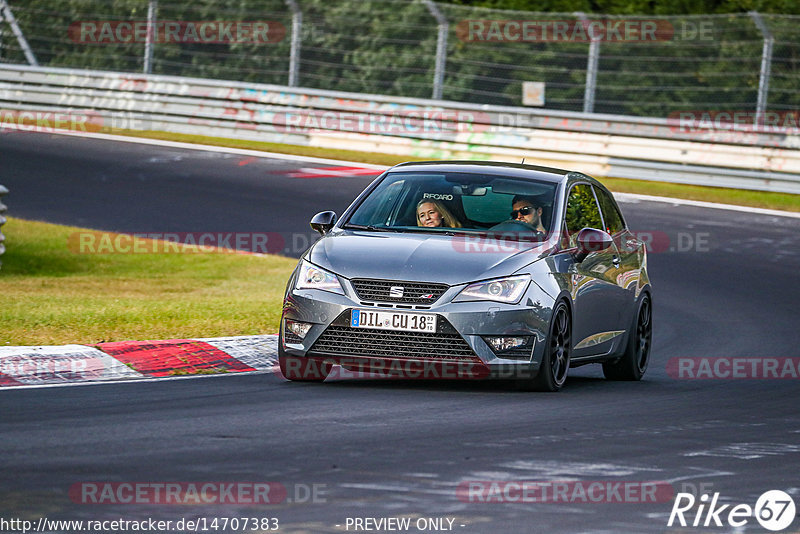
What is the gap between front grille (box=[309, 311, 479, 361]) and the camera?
9055 millimetres

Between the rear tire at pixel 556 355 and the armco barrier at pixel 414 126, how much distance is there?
14130mm

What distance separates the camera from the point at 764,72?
23062 mm

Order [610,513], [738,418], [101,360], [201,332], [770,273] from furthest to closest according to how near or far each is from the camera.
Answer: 1. [770,273]
2. [201,332]
3. [101,360]
4. [738,418]
5. [610,513]

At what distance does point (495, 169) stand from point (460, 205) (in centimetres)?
53

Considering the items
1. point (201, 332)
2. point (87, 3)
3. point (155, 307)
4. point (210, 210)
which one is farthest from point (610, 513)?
point (87, 3)

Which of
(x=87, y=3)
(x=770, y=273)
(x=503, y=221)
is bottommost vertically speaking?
(x=770, y=273)

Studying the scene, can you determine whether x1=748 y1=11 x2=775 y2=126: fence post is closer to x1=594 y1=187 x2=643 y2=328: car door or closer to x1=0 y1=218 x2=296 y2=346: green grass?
x1=0 y1=218 x2=296 y2=346: green grass

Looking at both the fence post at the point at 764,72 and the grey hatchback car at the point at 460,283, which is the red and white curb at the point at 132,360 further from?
the fence post at the point at 764,72

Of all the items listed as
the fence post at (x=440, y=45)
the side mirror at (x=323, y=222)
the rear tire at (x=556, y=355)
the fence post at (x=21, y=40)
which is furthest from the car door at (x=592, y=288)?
the fence post at (x=21, y=40)

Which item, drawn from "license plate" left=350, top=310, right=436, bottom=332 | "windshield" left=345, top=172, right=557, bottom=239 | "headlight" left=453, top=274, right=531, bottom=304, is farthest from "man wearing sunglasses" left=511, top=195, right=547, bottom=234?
"license plate" left=350, top=310, right=436, bottom=332

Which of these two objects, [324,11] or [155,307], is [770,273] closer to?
[155,307]

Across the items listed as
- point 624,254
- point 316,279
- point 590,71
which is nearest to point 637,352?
point 624,254

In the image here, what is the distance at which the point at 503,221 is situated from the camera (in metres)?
10.2

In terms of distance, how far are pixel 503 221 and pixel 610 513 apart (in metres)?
4.35
